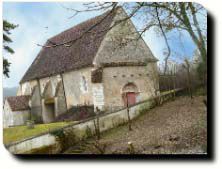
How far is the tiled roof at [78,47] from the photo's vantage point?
521cm

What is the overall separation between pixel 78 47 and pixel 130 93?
0.77 meters

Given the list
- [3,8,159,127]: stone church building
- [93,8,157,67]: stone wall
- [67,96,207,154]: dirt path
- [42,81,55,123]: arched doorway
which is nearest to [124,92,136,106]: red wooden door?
[3,8,159,127]: stone church building

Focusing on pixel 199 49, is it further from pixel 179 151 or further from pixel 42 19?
pixel 42 19

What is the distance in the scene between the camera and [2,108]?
530cm

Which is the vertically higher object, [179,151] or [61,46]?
[61,46]

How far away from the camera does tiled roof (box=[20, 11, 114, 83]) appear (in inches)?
205

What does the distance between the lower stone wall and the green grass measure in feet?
0.17

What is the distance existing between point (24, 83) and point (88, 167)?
3.76 feet

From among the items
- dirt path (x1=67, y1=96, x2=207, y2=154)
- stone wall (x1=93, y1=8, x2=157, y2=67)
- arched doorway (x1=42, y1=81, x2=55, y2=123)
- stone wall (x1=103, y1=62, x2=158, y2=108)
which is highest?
stone wall (x1=93, y1=8, x2=157, y2=67)

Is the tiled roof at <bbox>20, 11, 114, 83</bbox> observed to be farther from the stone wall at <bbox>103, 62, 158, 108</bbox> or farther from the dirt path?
the dirt path

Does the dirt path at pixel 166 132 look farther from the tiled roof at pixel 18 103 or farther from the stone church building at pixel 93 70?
the tiled roof at pixel 18 103

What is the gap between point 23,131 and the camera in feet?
16.9

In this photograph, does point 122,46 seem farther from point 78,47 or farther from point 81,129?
point 81,129

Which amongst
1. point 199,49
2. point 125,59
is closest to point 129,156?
point 125,59
